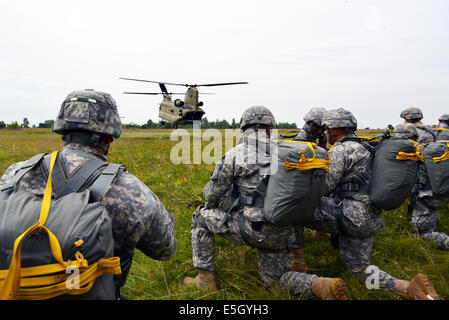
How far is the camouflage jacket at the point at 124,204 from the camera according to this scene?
7.14ft

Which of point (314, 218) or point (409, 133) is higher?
point (409, 133)

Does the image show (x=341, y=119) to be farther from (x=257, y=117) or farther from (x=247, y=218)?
(x=247, y=218)

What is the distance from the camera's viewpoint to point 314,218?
4.23 meters

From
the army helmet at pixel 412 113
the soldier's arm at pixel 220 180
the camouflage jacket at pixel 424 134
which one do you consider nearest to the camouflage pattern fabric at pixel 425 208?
the camouflage jacket at pixel 424 134

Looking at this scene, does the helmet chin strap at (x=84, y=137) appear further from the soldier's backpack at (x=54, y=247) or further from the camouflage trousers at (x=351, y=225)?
the camouflage trousers at (x=351, y=225)

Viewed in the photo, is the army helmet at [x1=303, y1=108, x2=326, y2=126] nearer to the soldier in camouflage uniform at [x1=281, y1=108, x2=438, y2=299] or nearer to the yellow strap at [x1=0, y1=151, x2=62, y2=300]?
the soldier in camouflage uniform at [x1=281, y1=108, x2=438, y2=299]

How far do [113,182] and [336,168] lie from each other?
2.79 meters

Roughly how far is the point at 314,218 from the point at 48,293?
328 centimetres

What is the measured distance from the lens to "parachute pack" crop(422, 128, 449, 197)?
5.29 m

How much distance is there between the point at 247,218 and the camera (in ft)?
11.8

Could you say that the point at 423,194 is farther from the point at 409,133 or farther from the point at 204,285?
the point at 204,285

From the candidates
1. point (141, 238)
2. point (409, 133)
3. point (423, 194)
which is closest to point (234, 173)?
point (141, 238)

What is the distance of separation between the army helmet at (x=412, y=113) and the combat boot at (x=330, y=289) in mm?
5994

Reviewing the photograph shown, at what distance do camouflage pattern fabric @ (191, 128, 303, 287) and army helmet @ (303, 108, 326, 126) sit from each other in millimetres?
1978
